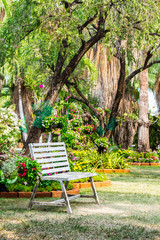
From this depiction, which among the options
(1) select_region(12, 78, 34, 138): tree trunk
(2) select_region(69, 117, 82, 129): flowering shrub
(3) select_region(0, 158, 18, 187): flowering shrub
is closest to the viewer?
(3) select_region(0, 158, 18, 187): flowering shrub

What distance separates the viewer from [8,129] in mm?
5191

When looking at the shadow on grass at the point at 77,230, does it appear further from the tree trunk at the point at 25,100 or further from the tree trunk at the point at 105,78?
the tree trunk at the point at 25,100

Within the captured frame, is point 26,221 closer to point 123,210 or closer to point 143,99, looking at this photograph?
point 123,210

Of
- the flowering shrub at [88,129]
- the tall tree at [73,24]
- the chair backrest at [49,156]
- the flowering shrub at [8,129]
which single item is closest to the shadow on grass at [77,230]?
the chair backrest at [49,156]

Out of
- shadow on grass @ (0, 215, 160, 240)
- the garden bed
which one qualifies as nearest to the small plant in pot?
the garden bed

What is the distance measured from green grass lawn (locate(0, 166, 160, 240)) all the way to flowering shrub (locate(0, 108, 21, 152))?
3.07ft

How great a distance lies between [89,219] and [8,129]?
6.34 feet

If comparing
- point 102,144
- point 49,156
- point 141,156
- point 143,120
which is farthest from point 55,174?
point 143,120

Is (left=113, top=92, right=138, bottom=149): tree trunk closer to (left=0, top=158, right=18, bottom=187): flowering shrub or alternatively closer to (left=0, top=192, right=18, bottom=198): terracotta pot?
(left=0, top=192, right=18, bottom=198): terracotta pot

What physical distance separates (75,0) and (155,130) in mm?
12329

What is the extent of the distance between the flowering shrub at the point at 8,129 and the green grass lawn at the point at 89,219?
935 millimetres

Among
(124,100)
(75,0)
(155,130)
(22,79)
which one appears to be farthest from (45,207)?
(155,130)

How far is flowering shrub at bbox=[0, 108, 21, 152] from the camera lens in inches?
202

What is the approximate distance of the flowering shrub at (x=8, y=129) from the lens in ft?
16.8
